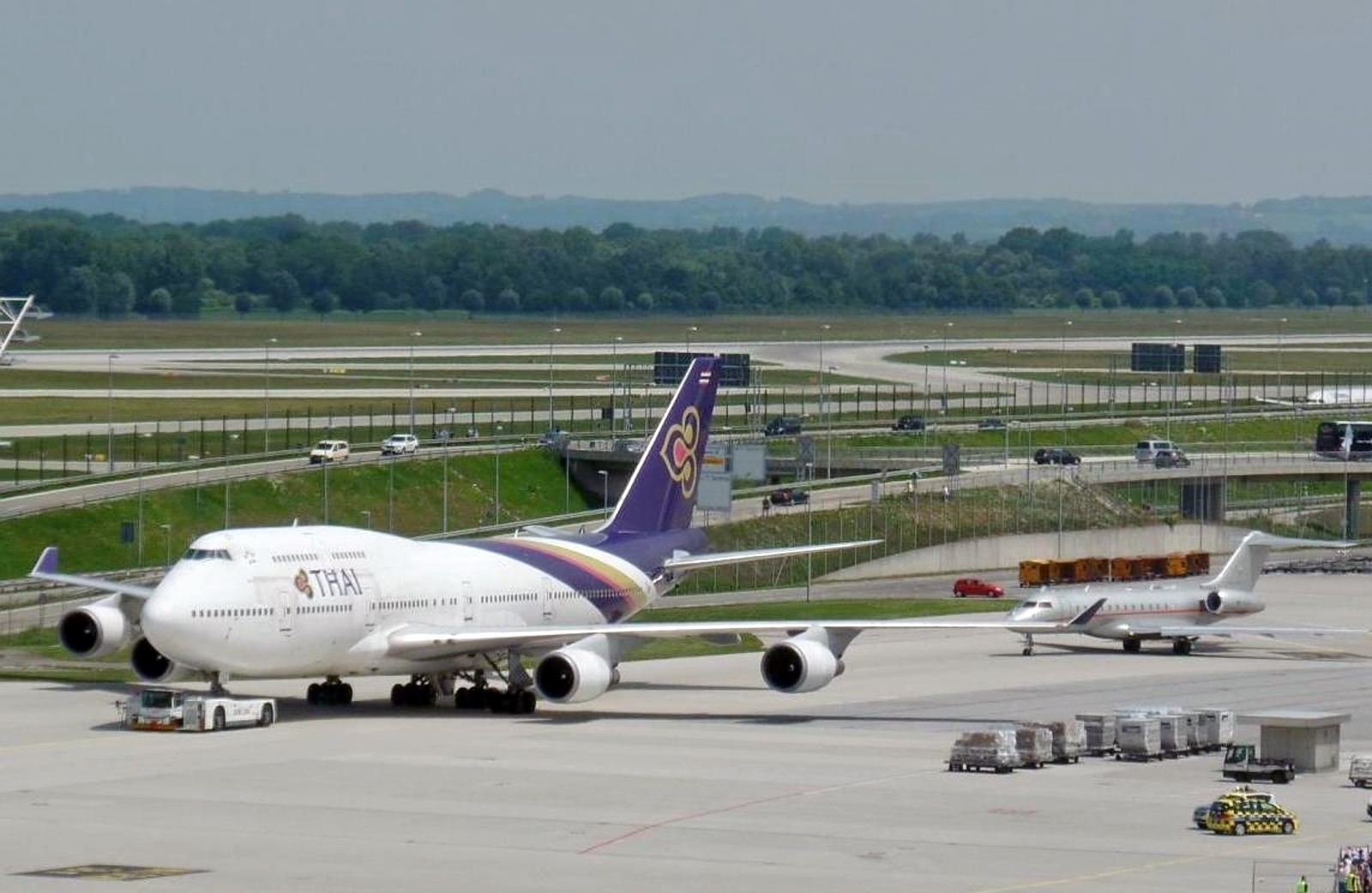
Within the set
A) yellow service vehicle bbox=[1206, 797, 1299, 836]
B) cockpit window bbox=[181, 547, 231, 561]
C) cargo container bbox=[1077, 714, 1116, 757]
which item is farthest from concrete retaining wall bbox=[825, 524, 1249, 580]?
yellow service vehicle bbox=[1206, 797, 1299, 836]

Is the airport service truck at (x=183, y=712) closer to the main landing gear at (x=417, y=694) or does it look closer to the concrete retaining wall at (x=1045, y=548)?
the main landing gear at (x=417, y=694)

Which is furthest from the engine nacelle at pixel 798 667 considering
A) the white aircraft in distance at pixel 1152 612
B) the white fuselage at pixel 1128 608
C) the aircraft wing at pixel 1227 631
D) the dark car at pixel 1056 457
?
the dark car at pixel 1056 457

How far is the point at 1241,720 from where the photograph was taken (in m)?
65.9

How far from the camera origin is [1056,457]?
523ft

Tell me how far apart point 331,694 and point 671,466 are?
14.2 meters

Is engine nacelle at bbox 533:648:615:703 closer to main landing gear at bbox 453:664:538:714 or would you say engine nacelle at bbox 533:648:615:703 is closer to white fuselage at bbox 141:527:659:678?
main landing gear at bbox 453:664:538:714

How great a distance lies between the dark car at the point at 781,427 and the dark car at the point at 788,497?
27945 millimetres

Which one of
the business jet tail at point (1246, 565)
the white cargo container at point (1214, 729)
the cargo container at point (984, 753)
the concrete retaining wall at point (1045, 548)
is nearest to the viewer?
the cargo container at point (984, 753)

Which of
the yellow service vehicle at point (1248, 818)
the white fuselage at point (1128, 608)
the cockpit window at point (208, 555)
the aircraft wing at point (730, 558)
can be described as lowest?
the white fuselage at point (1128, 608)

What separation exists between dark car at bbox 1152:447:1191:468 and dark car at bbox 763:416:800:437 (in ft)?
81.3

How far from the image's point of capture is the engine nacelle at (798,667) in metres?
62.8

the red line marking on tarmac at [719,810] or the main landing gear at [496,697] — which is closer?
the red line marking on tarmac at [719,810]

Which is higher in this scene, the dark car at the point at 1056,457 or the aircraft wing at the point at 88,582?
the aircraft wing at the point at 88,582

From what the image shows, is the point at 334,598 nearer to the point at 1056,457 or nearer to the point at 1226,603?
the point at 1226,603
